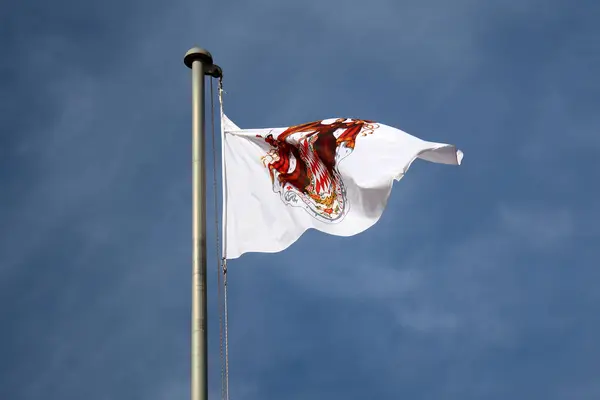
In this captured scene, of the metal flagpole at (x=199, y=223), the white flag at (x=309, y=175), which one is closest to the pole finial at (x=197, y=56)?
the metal flagpole at (x=199, y=223)

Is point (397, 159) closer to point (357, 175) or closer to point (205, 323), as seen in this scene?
point (357, 175)

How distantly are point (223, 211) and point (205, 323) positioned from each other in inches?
160

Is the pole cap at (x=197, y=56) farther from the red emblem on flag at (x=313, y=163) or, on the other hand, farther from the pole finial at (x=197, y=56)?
the red emblem on flag at (x=313, y=163)

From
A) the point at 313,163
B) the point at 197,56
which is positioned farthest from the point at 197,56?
the point at 313,163

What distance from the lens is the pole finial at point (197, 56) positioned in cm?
1775

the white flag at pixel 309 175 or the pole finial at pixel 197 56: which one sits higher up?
the pole finial at pixel 197 56

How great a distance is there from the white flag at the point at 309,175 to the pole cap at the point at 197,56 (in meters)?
1.85

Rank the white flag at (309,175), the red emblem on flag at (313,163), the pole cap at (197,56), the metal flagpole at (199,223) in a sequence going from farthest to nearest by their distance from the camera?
the red emblem on flag at (313,163), the white flag at (309,175), the pole cap at (197,56), the metal flagpole at (199,223)

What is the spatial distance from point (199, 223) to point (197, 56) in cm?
388

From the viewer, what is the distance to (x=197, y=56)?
58.3ft

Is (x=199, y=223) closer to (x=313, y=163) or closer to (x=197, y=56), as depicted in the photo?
(x=197, y=56)

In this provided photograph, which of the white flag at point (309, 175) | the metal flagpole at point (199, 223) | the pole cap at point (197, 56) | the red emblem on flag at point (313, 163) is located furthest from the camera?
the red emblem on flag at point (313, 163)

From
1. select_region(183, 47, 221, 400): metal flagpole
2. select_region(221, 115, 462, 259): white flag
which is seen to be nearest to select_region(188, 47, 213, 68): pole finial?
select_region(183, 47, 221, 400): metal flagpole

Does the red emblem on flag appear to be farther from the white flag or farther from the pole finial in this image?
the pole finial
